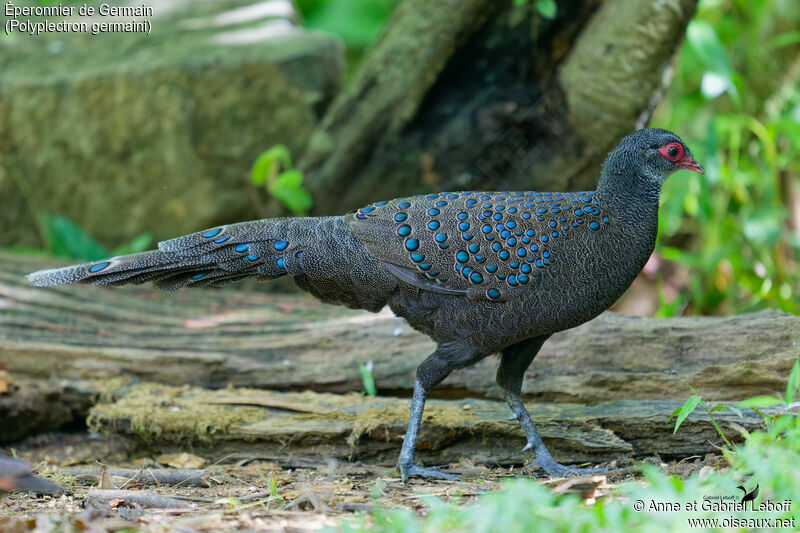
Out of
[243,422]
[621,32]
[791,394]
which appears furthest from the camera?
[621,32]

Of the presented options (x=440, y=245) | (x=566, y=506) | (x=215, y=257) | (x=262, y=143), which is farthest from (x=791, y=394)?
(x=262, y=143)

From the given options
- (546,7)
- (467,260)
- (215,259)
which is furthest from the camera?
(546,7)

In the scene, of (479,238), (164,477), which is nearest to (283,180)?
(479,238)

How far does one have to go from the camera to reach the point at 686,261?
24.0 ft

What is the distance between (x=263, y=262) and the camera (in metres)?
4.30

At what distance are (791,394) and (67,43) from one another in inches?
308

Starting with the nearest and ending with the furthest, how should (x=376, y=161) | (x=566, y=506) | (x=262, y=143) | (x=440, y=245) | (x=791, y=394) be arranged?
(x=566, y=506)
(x=791, y=394)
(x=440, y=245)
(x=376, y=161)
(x=262, y=143)

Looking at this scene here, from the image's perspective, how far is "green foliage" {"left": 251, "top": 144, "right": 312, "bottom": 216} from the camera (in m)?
6.65

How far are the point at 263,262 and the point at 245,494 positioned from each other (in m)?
A: 1.19

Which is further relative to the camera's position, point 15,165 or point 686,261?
point 15,165

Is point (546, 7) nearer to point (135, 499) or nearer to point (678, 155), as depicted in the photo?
point (678, 155)

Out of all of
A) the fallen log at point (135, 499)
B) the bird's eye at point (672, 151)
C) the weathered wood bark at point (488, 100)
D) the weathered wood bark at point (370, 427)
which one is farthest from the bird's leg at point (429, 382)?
the weathered wood bark at point (488, 100)

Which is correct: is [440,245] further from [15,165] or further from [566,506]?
[15,165]

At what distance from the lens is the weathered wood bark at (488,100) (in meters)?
6.18
